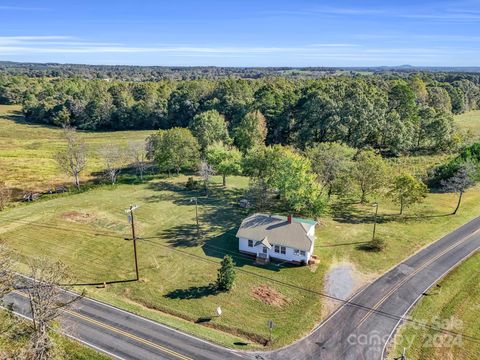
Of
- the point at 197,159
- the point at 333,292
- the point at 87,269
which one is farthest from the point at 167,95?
the point at 333,292

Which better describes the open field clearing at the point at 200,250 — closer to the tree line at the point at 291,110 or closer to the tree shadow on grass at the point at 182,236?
the tree shadow on grass at the point at 182,236

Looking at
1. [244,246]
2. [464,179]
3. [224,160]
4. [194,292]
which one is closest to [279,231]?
[244,246]

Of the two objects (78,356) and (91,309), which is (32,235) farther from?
(78,356)

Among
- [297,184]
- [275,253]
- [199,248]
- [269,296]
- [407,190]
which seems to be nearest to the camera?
[269,296]

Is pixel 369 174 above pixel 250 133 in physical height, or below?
below

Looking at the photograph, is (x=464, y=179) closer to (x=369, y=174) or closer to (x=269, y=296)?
(x=369, y=174)

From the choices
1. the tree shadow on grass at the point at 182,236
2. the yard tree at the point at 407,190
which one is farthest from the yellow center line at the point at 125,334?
the yard tree at the point at 407,190

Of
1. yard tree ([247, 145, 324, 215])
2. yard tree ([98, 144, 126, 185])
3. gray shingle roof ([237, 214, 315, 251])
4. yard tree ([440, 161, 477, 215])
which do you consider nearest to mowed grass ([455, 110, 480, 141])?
yard tree ([440, 161, 477, 215])
